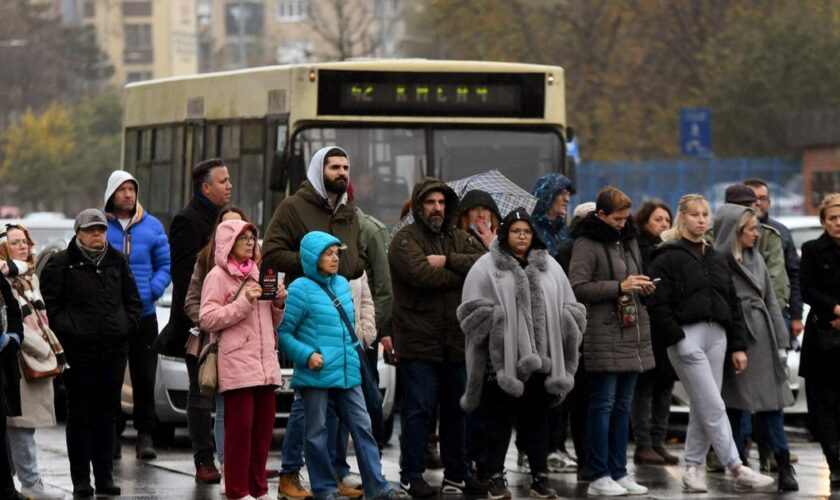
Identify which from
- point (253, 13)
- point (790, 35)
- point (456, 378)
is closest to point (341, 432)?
point (456, 378)

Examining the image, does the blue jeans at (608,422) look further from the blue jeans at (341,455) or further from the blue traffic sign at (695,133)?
the blue traffic sign at (695,133)

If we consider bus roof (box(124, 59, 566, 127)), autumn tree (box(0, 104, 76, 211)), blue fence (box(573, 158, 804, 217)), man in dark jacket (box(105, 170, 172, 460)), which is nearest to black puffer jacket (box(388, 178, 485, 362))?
man in dark jacket (box(105, 170, 172, 460))

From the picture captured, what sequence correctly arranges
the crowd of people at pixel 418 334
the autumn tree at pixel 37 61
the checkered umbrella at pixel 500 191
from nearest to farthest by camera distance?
the crowd of people at pixel 418 334
the checkered umbrella at pixel 500 191
the autumn tree at pixel 37 61

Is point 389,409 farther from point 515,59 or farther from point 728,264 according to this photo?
point 515,59

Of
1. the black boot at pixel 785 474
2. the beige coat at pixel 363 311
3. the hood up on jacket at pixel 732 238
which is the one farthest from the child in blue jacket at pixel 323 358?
the hood up on jacket at pixel 732 238

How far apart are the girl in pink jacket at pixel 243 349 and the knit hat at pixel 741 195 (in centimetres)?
382

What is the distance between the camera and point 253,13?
132 metres

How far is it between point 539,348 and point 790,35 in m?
35.2

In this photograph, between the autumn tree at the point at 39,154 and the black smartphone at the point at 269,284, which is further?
the autumn tree at the point at 39,154

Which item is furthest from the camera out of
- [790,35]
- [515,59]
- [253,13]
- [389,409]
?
[253,13]

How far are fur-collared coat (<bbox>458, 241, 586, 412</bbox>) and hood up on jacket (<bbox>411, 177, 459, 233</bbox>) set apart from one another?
460 mm

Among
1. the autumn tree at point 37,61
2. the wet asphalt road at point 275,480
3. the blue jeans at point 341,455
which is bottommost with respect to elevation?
the wet asphalt road at point 275,480

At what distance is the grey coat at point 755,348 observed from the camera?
509 inches

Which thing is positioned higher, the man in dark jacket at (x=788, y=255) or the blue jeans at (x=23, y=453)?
the man in dark jacket at (x=788, y=255)
